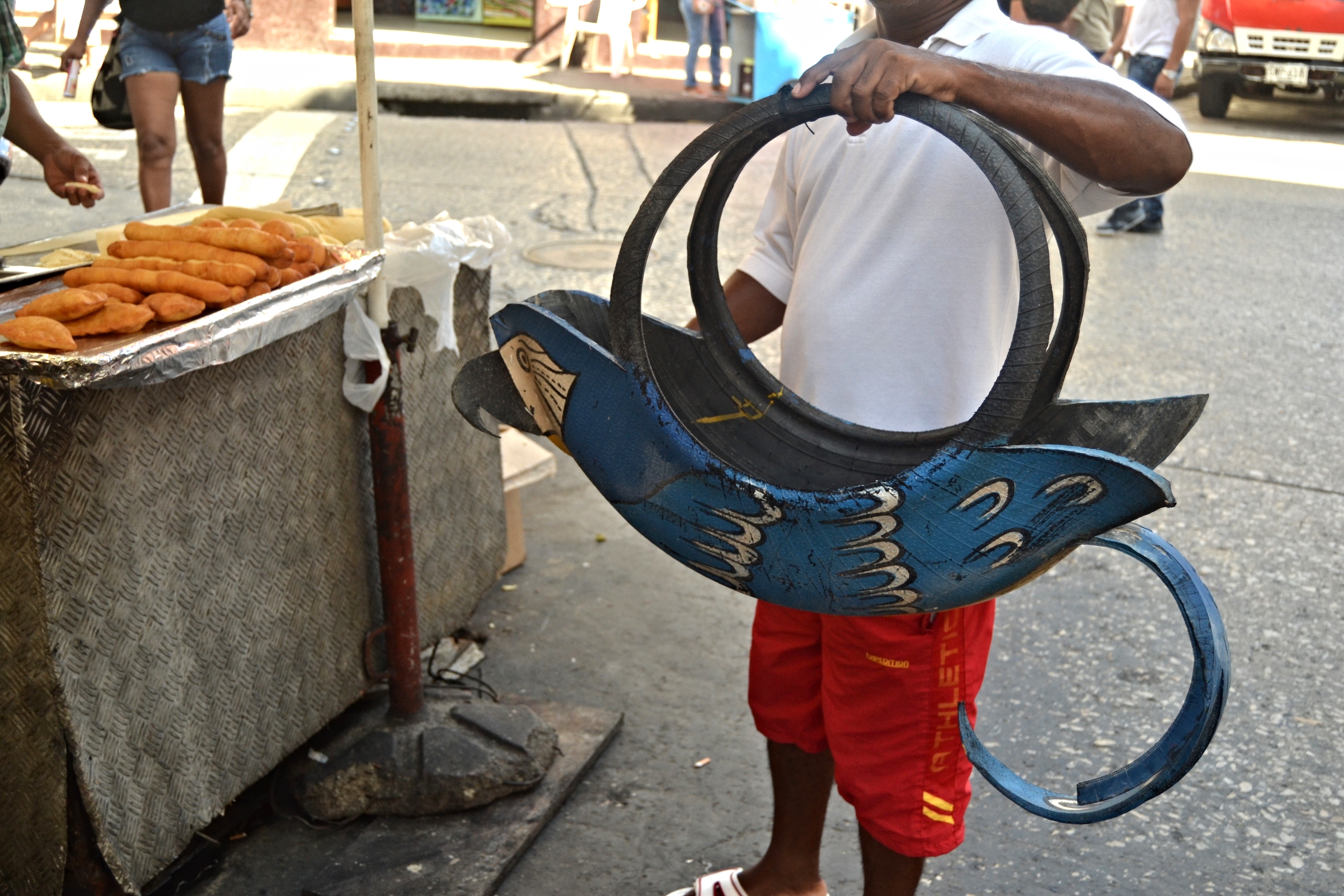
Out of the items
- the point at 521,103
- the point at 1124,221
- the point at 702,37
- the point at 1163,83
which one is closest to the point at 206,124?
the point at 1124,221

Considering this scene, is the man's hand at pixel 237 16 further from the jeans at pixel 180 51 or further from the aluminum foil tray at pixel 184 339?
the aluminum foil tray at pixel 184 339

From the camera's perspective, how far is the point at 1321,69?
12.0 m

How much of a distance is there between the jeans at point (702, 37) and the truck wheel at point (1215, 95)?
16.4ft

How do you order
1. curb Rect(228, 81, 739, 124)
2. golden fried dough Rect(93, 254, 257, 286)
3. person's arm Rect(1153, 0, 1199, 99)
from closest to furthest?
golden fried dough Rect(93, 254, 257, 286)
person's arm Rect(1153, 0, 1199, 99)
curb Rect(228, 81, 739, 124)

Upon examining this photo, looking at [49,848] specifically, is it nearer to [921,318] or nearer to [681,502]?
[681,502]

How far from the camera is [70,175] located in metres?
2.96

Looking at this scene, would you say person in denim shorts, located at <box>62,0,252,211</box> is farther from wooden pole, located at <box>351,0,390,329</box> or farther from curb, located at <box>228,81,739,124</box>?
curb, located at <box>228,81,739,124</box>

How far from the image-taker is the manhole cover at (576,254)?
607 centimetres

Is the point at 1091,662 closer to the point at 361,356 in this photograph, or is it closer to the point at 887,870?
the point at 887,870

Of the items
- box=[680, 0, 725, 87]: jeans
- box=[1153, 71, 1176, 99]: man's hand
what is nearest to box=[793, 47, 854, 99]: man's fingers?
box=[1153, 71, 1176, 99]: man's hand

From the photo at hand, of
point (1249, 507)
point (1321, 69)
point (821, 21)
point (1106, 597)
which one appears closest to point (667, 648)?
point (1106, 597)

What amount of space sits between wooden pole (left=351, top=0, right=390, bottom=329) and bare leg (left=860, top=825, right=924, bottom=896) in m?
1.30

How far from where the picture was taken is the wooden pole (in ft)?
6.99

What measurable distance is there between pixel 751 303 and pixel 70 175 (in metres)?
1.87
